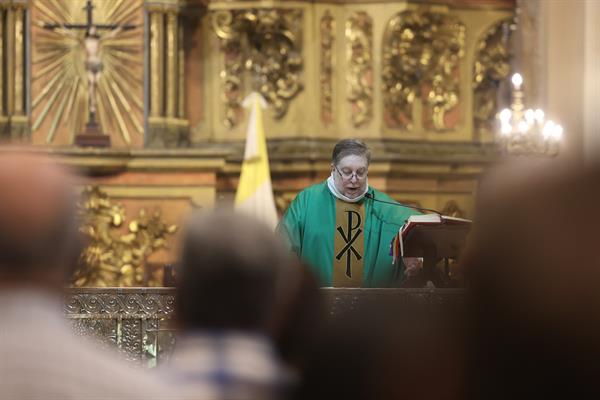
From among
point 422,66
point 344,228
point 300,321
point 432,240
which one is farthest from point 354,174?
point 422,66

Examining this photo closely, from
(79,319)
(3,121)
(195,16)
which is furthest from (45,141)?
(79,319)

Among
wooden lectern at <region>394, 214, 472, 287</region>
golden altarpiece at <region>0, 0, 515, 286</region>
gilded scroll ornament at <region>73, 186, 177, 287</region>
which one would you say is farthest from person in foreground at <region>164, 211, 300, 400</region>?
golden altarpiece at <region>0, 0, 515, 286</region>

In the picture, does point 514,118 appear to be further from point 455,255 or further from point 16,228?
point 16,228

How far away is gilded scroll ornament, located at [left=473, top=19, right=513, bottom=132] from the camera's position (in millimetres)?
14602

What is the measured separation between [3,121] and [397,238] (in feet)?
23.9

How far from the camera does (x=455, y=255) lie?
283 inches

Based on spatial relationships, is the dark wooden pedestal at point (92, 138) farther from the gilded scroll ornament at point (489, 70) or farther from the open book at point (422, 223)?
the open book at point (422, 223)

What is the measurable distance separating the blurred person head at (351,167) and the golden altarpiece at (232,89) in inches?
212

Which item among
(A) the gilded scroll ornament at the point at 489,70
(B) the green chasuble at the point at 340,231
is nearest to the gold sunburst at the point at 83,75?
(A) the gilded scroll ornament at the point at 489,70

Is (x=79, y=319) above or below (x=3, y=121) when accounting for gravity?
below

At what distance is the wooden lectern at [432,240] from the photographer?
7.09 metres

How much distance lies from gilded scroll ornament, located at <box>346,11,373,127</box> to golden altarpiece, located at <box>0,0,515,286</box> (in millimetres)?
13

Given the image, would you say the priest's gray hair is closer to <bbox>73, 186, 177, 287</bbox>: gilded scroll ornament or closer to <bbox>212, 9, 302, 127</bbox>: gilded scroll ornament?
<bbox>73, 186, 177, 287</bbox>: gilded scroll ornament

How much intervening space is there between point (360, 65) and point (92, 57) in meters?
2.42
